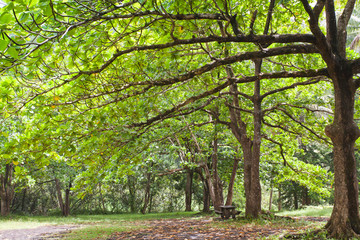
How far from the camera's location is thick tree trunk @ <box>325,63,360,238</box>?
487cm

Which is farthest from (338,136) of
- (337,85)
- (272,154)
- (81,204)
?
(81,204)

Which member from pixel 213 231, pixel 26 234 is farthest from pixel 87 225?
pixel 213 231

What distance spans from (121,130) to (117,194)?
2716 centimetres

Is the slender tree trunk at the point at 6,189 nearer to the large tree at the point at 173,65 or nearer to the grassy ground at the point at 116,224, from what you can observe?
the grassy ground at the point at 116,224

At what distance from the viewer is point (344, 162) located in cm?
508

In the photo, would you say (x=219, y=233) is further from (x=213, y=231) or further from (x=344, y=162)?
(x=344, y=162)

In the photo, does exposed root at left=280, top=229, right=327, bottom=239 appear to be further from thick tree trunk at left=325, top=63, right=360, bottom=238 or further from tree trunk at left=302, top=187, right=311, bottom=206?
tree trunk at left=302, top=187, right=311, bottom=206

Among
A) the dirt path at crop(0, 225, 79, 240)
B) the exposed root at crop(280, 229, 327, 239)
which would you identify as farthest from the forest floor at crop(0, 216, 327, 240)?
the exposed root at crop(280, 229, 327, 239)

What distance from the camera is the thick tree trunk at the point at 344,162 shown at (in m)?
4.87

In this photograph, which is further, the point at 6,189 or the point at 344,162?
the point at 6,189

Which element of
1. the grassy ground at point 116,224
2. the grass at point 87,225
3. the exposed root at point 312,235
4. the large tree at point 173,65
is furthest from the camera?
the grass at point 87,225

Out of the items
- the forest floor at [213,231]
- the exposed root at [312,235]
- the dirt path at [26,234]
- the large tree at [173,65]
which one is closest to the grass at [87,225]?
the forest floor at [213,231]

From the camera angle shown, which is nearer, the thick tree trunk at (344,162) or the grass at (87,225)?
the thick tree trunk at (344,162)

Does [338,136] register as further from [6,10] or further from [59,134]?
[6,10]
